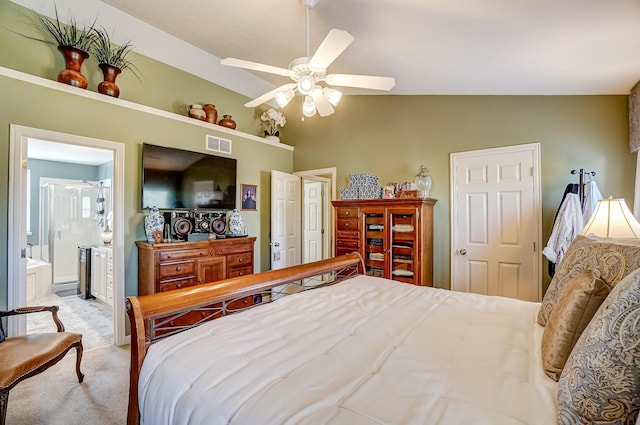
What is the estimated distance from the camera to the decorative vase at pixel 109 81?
2.93 meters

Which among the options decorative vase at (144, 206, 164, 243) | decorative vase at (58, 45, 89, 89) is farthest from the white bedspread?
decorative vase at (58, 45, 89, 89)

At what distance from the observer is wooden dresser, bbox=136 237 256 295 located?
2988mm

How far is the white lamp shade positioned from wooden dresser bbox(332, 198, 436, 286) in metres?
1.53

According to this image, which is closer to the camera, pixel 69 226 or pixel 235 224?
pixel 235 224

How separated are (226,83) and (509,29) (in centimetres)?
348

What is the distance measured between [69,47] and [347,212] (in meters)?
3.32

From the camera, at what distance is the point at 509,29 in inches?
80.5

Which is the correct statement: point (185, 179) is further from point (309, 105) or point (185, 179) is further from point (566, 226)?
A: point (566, 226)

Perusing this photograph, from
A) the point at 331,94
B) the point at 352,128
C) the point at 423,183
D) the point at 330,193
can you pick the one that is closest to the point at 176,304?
the point at 331,94

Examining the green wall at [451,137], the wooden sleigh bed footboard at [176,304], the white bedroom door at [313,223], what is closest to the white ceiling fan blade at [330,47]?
the wooden sleigh bed footboard at [176,304]

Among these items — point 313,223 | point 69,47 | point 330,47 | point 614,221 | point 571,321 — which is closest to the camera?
point 571,321

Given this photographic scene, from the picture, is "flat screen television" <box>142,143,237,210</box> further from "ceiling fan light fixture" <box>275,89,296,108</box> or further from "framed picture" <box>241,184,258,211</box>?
"ceiling fan light fixture" <box>275,89,296,108</box>

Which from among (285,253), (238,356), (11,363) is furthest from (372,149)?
(11,363)

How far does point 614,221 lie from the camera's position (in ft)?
6.84
